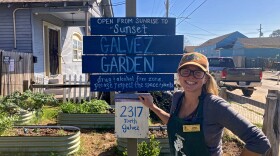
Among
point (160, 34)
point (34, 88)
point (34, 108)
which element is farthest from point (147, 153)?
point (34, 88)

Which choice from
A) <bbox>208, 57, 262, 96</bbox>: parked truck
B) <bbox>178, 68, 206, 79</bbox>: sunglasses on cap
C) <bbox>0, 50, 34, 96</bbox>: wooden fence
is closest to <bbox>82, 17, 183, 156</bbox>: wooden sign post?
<bbox>178, 68, 206, 79</bbox>: sunglasses on cap

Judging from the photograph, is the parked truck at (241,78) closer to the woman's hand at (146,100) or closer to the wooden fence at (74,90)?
the wooden fence at (74,90)

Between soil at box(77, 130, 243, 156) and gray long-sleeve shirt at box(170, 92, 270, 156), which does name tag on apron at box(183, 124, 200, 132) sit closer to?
gray long-sleeve shirt at box(170, 92, 270, 156)

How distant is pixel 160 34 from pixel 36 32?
371 inches

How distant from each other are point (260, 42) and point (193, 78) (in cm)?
5718

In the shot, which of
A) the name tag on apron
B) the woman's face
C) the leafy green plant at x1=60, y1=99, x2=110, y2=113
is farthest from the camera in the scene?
the leafy green plant at x1=60, y1=99, x2=110, y2=113

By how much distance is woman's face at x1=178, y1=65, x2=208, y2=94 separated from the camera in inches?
82.7

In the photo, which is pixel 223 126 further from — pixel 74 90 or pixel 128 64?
pixel 74 90

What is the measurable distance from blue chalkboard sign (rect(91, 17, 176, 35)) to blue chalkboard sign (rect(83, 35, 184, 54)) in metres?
0.06

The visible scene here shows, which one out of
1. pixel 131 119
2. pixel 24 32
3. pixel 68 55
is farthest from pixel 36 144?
pixel 68 55

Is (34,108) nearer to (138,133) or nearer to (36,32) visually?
(138,133)

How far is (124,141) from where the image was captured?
4.67 metres

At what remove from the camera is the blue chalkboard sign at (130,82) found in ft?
10.5

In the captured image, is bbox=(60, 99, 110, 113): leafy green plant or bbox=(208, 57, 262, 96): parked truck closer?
bbox=(60, 99, 110, 113): leafy green plant
